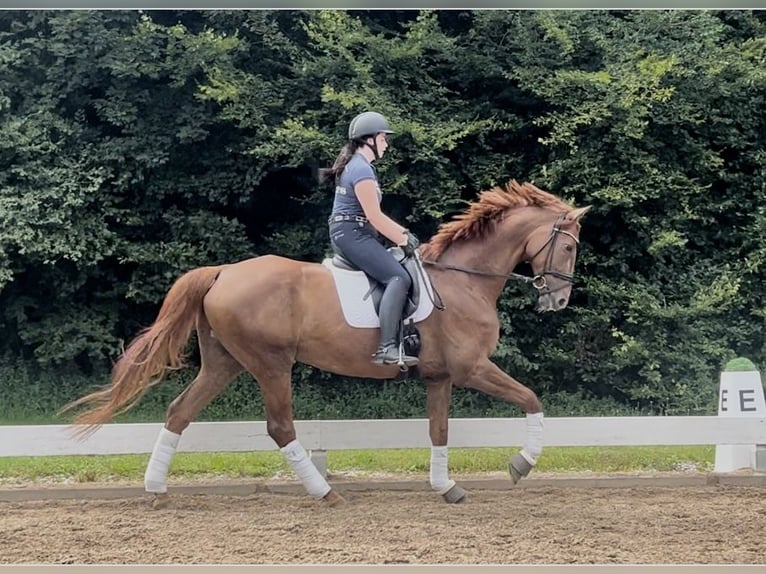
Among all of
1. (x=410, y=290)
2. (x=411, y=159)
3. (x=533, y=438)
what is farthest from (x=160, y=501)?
(x=411, y=159)

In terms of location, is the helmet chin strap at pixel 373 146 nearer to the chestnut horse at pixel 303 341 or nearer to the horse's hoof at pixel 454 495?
the chestnut horse at pixel 303 341

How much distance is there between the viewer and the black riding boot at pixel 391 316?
5250mm

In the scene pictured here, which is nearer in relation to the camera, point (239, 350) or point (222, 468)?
point (239, 350)

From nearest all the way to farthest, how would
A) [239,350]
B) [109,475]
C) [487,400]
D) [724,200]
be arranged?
[239,350], [109,475], [487,400], [724,200]

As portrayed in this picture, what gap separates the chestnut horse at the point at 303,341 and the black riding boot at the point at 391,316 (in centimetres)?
17

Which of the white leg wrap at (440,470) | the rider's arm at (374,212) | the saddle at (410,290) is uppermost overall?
the rider's arm at (374,212)

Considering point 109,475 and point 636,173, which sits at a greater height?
point 636,173

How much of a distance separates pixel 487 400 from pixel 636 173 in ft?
11.3

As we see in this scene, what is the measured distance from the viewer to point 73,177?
1070cm

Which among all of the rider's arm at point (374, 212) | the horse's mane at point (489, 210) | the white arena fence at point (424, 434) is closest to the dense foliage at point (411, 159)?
the white arena fence at point (424, 434)

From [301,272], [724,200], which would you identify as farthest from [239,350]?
[724,200]

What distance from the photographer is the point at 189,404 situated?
5555 millimetres

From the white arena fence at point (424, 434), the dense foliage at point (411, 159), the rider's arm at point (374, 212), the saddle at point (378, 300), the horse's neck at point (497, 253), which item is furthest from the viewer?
the dense foliage at point (411, 159)

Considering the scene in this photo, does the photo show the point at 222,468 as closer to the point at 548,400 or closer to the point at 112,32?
the point at 548,400
